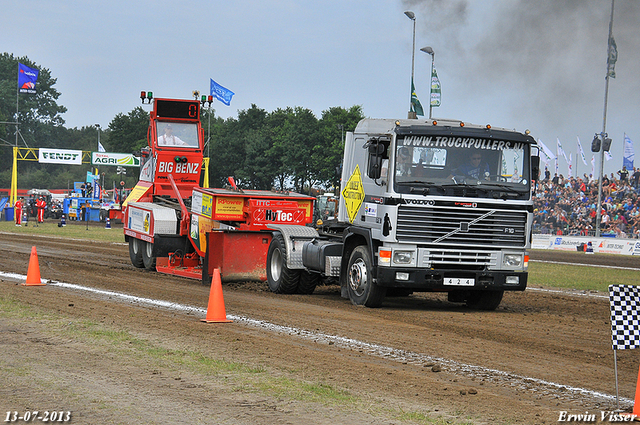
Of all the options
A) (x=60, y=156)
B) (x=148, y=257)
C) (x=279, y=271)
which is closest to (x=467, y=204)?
(x=279, y=271)

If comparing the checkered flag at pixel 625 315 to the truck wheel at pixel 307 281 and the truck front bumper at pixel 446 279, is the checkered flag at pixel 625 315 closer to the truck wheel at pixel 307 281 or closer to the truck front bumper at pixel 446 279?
the truck front bumper at pixel 446 279

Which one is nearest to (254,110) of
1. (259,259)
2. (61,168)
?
(61,168)

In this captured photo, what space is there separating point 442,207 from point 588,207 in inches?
1348

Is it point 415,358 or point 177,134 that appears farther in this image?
point 177,134

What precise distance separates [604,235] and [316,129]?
35.6m

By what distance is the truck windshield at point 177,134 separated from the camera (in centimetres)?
2034

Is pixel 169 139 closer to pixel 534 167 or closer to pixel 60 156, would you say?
pixel 534 167

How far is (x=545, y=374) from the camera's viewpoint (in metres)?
7.69

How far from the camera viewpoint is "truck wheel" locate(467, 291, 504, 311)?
42.9 feet

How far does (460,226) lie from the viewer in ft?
38.7

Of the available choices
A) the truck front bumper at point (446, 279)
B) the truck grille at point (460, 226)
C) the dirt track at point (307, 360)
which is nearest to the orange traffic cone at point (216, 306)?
the dirt track at point (307, 360)

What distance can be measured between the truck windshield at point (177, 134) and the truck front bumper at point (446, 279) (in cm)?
1015

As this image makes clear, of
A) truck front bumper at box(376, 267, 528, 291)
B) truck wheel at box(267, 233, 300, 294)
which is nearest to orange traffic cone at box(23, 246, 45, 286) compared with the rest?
truck wheel at box(267, 233, 300, 294)

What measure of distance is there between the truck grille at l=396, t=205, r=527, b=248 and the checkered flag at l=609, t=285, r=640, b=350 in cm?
544
